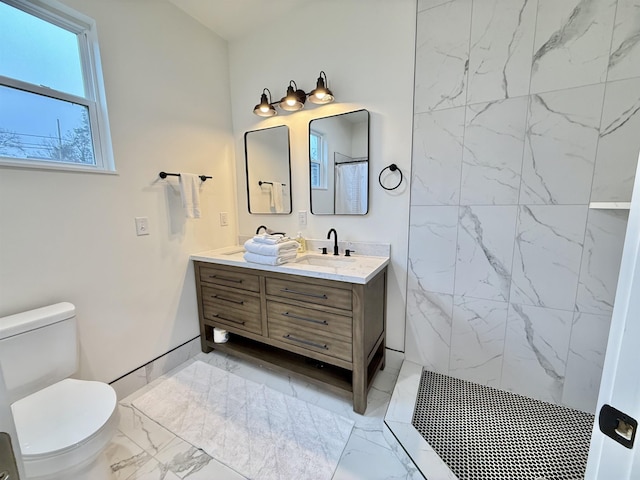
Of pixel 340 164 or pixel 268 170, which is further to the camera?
pixel 268 170

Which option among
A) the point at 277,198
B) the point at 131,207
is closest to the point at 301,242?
the point at 277,198

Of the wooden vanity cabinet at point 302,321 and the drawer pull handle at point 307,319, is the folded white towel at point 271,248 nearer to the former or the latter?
the wooden vanity cabinet at point 302,321

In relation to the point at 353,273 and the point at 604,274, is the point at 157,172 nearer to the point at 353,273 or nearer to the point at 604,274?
the point at 353,273

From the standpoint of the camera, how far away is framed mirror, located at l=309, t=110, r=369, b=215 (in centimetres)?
200

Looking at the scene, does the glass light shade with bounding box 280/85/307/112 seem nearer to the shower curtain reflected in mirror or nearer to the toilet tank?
the shower curtain reflected in mirror

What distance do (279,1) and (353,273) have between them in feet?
6.80

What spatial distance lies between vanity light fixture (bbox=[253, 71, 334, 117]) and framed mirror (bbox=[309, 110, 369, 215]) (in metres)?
0.16

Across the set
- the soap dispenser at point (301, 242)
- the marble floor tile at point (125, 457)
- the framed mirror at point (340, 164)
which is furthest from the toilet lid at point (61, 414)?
the framed mirror at point (340, 164)

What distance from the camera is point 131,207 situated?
182 centimetres

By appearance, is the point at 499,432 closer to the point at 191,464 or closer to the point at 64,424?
the point at 191,464

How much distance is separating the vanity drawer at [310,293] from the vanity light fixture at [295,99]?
4.43ft

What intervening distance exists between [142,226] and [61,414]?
1.13m

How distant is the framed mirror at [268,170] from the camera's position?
7.63 feet

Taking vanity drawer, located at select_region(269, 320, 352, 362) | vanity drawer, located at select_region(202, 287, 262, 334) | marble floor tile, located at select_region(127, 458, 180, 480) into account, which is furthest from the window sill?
marble floor tile, located at select_region(127, 458, 180, 480)
